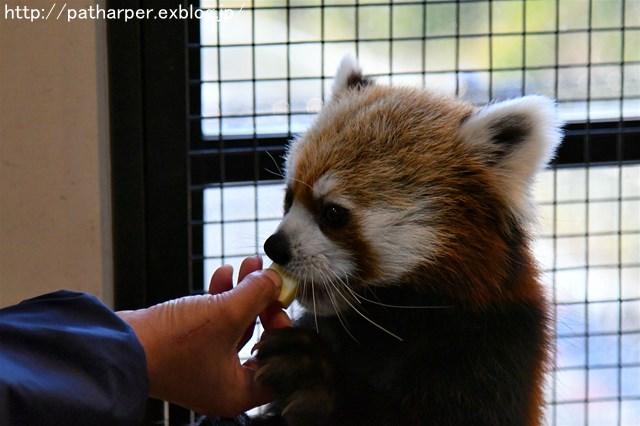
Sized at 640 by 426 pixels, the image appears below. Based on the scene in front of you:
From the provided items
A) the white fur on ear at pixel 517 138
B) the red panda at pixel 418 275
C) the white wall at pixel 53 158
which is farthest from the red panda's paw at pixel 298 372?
the white wall at pixel 53 158

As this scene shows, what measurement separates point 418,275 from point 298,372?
256 millimetres

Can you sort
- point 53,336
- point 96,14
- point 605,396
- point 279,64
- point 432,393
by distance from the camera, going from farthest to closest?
point 605,396
point 279,64
point 96,14
point 432,393
point 53,336

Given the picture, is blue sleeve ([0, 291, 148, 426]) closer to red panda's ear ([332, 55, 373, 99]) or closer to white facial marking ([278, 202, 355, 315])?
white facial marking ([278, 202, 355, 315])

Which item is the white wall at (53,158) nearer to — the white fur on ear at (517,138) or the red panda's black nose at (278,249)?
the red panda's black nose at (278,249)

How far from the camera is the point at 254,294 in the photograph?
1.56 metres

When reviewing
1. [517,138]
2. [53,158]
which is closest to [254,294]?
[517,138]

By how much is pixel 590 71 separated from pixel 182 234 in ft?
3.55

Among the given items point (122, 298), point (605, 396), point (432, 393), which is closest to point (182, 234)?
point (122, 298)

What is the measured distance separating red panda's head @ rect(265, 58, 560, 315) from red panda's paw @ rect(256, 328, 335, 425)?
98mm

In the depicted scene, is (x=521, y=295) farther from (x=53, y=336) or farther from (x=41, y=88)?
(x=41, y=88)


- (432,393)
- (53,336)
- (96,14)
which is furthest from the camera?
(96,14)

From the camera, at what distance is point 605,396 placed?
8.80ft

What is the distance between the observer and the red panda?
155 centimetres

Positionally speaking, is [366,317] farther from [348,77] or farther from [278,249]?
[348,77]
